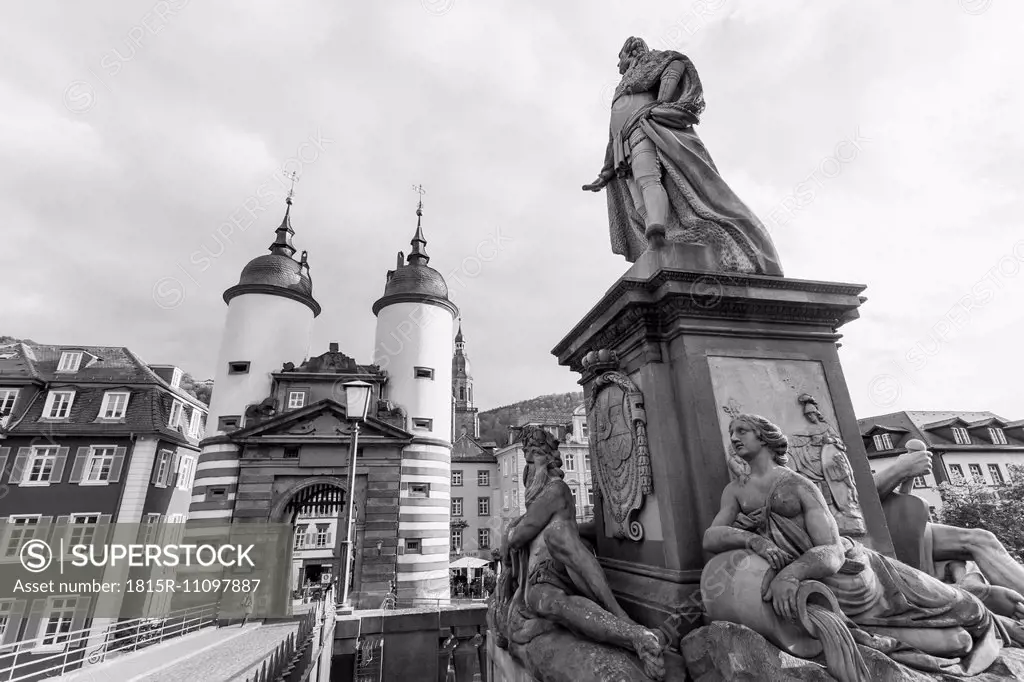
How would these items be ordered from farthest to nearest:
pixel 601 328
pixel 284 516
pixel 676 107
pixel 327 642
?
pixel 284 516, pixel 327 642, pixel 676 107, pixel 601 328

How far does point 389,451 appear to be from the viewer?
72.3 feet

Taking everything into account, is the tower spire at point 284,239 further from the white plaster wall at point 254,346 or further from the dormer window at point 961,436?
the dormer window at point 961,436

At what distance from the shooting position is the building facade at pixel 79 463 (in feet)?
69.3

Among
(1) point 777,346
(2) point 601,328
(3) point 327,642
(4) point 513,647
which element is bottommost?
(3) point 327,642

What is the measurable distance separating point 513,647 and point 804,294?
3486 millimetres

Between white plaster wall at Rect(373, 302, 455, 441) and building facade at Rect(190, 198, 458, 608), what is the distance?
5cm

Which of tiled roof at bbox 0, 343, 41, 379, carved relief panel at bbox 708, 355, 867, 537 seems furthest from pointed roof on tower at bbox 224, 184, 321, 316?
carved relief panel at bbox 708, 355, 867, 537

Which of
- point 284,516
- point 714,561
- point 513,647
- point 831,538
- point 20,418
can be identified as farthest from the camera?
point 20,418

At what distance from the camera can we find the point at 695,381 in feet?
11.3

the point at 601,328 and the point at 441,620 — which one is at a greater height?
the point at 601,328

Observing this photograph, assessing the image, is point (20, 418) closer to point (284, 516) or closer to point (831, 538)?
point (284, 516)

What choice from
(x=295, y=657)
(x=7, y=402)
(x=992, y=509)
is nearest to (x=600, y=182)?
(x=295, y=657)

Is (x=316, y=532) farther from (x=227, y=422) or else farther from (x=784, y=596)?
(x=784, y=596)

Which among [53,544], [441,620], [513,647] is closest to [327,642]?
[441,620]
